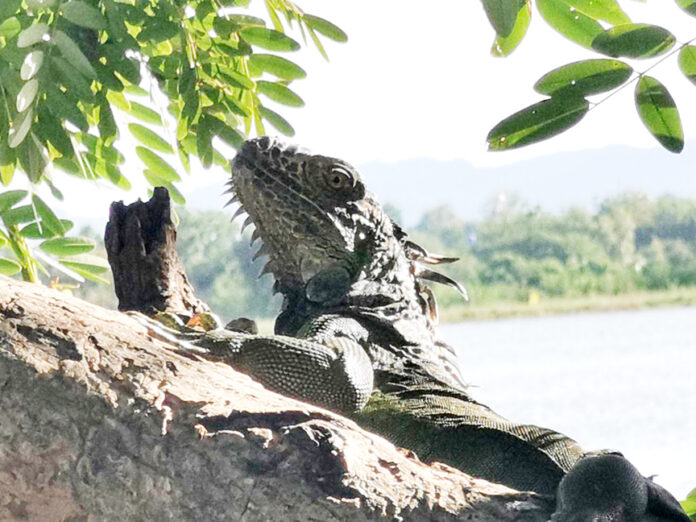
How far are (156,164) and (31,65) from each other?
2.88 feet

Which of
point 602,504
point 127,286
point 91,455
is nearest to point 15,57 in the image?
point 127,286

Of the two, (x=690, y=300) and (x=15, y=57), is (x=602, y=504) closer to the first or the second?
(x=15, y=57)

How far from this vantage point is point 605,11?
1851 millimetres

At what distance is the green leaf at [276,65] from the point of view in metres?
2.65

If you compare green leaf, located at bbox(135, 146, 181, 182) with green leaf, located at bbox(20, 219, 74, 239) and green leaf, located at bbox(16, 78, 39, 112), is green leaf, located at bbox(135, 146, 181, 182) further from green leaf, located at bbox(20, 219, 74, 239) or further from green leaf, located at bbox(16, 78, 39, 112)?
green leaf, located at bbox(16, 78, 39, 112)

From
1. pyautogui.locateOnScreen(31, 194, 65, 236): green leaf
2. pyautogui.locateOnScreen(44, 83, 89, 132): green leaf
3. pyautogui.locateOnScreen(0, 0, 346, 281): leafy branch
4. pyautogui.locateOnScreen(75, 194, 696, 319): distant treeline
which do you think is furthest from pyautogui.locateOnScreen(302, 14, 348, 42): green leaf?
pyautogui.locateOnScreen(75, 194, 696, 319): distant treeline

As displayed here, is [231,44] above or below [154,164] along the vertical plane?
above

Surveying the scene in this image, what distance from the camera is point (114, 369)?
1638 mm

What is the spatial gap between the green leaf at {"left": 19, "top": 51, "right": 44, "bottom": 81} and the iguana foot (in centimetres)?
117

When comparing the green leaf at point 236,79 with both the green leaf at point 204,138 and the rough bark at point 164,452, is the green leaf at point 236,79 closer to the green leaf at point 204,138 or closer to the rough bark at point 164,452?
the green leaf at point 204,138

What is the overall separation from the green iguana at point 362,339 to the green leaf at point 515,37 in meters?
0.69

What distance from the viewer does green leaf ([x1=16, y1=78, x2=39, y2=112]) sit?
1975mm

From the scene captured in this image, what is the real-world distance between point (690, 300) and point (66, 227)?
40.1 ft

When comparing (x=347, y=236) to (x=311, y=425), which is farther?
(x=347, y=236)
